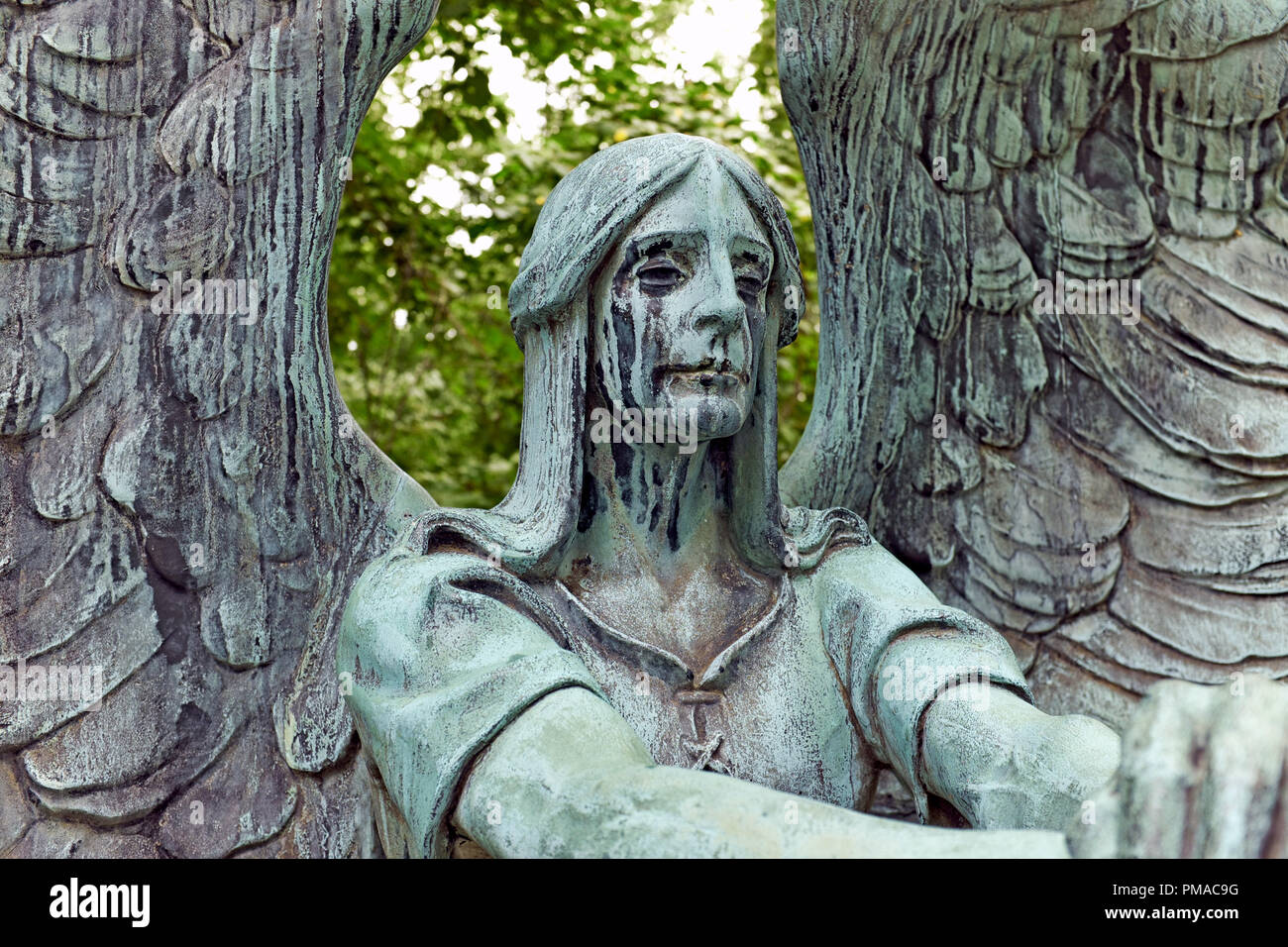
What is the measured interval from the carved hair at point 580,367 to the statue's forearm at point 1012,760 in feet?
1.64

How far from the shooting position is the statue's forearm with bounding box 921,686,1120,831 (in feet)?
8.88

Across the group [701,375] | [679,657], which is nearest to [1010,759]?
[679,657]

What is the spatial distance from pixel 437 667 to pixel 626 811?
0.51m

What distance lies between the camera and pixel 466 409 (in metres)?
7.86

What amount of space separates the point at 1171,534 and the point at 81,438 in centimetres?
221

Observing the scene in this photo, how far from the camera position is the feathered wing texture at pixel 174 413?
312 cm

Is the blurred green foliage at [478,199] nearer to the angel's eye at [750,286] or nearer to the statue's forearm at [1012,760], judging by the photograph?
the angel's eye at [750,286]

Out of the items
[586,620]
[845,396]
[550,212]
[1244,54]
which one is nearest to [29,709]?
[586,620]

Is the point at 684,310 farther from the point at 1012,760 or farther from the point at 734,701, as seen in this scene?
the point at 1012,760

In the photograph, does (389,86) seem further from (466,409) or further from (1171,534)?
(1171,534)

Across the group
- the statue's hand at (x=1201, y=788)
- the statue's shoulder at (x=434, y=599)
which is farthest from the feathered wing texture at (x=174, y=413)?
the statue's hand at (x=1201, y=788)

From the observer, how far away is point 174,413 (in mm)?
3191

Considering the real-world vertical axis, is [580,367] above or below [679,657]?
above

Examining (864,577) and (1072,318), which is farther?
(1072,318)
